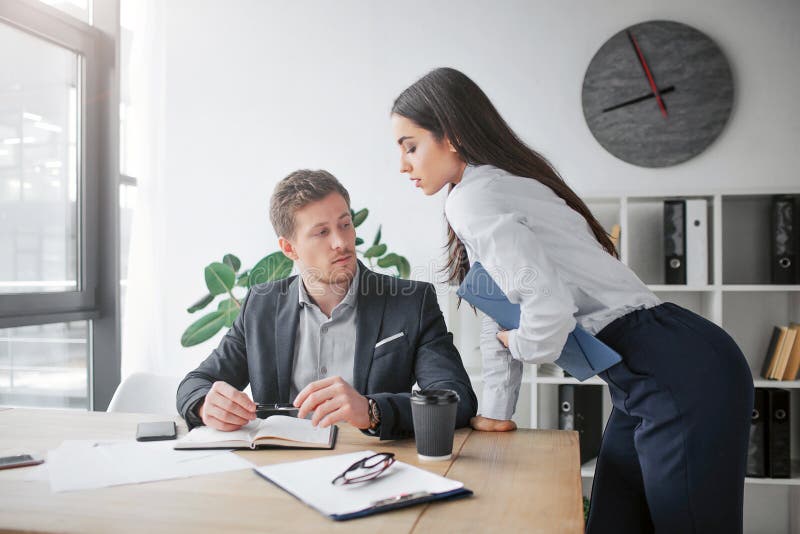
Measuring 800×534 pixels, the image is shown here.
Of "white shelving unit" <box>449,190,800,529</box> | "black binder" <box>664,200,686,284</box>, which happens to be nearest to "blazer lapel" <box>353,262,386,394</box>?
"white shelving unit" <box>449,190,800,529</box>

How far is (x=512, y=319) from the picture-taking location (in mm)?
1399

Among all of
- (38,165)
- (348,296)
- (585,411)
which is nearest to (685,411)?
(348,296)

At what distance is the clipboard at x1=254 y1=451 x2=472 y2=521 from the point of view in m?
0.90

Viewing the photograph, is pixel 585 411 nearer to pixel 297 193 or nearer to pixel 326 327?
pixel 326 327

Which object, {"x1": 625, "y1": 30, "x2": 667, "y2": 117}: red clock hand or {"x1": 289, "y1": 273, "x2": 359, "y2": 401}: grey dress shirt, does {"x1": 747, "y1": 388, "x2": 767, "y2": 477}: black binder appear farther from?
{"x1": 289, "y1": 273, "x2": 359, "y2": 401}: grey dress shirt

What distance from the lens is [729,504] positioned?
1354 millimetres

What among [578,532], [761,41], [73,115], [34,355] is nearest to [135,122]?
[73,115]

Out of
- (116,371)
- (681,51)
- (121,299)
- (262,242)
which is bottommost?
(116,371)

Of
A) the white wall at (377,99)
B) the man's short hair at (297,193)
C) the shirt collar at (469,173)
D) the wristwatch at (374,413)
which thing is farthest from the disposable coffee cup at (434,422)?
the white wall at (377,99)

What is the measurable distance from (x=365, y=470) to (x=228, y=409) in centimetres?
40

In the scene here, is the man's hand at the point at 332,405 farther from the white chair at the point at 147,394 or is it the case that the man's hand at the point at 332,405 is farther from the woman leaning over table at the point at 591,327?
the white chair at the point at 147,394

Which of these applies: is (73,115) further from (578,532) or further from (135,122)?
(578,532)

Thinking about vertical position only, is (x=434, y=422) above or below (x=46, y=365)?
above

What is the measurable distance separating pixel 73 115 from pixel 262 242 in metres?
1.01
